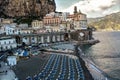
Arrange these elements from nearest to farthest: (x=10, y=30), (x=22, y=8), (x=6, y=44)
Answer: (x=6, y=44) → (x=10, y=30) → (x=22, y=8)

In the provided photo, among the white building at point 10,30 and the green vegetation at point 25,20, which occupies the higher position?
the green vegetation at point 25,20

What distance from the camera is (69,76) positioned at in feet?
146

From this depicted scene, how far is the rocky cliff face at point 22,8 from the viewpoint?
146500 mm

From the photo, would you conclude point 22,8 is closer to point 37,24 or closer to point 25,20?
point 25,20

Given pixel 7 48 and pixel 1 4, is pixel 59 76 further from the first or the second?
pixel 1 4

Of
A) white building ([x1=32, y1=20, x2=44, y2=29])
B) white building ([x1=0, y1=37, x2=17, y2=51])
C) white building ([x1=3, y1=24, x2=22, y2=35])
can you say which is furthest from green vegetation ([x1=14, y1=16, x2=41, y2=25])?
white building ([x1=0, y1=37, x2=17, y2=51])

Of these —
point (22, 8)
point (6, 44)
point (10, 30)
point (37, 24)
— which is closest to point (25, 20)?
point (22, 8)

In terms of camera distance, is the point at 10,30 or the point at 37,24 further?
the point at 37,24

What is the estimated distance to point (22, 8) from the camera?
490 feet

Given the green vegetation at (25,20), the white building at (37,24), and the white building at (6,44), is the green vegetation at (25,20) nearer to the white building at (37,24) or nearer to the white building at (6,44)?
the white building at (37,24)

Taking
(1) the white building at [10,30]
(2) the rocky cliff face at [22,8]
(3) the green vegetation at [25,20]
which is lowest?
(1) the white building at [10,30]

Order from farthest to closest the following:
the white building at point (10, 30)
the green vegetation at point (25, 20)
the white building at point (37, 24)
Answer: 1. the green vegetation at point (25, 20)
2. the white building at point (37, 24)
3. the white building at point (10, 30)

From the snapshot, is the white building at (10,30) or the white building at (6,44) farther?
the white building at (10,30)

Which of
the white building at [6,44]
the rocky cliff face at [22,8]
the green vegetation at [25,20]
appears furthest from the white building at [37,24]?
the white building at [6,44]
